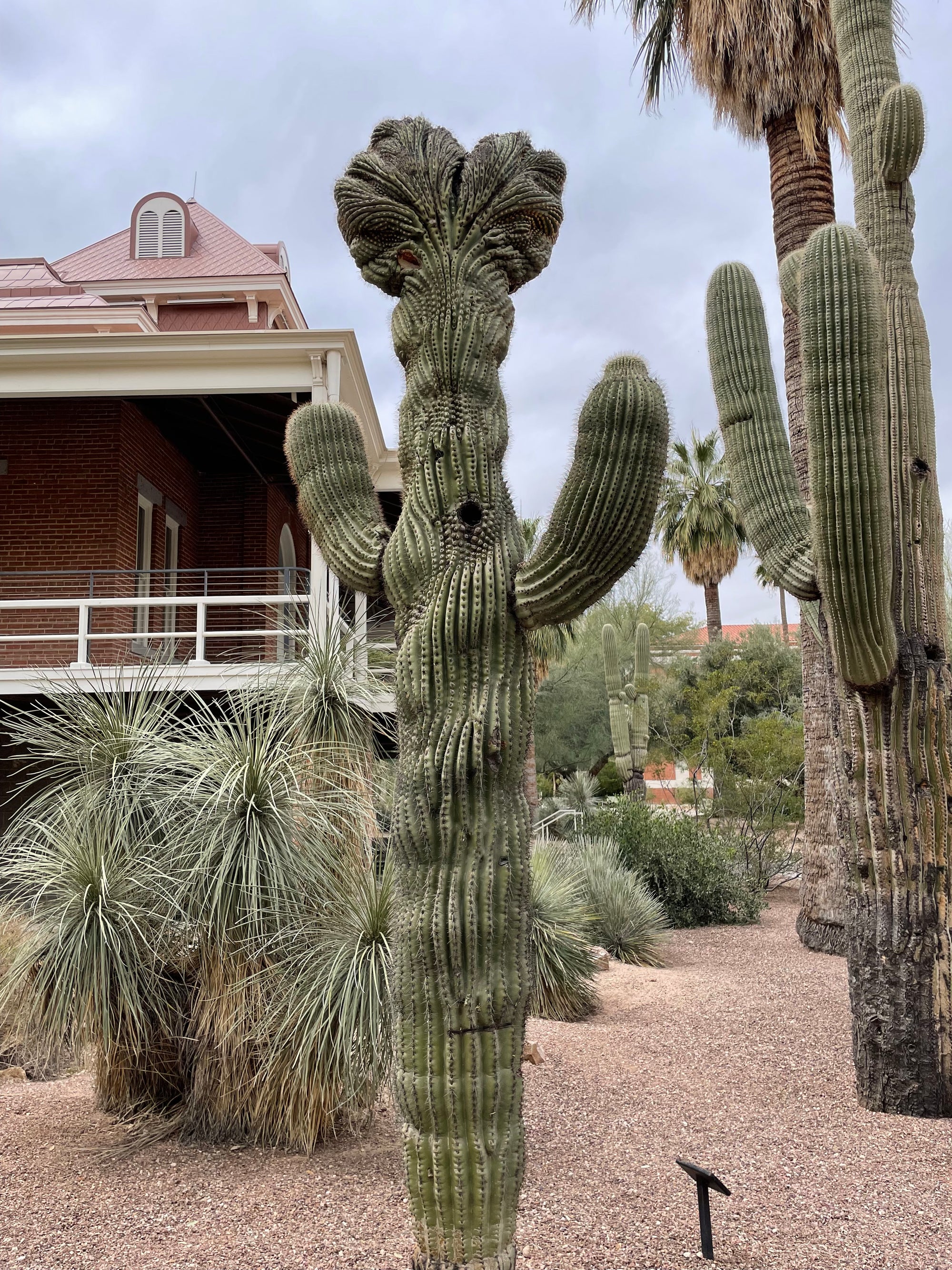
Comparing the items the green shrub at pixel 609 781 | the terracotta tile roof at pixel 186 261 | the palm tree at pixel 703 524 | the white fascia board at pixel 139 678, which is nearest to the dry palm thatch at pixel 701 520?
the palm tree at pixel 703 524

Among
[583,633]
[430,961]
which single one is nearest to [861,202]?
[430,961]

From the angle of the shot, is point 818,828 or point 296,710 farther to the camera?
point 818,828

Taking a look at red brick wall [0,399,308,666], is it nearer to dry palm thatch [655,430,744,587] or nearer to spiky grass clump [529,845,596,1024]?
spiky grass clump [529,845,596,1024]

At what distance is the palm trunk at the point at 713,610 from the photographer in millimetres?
30031

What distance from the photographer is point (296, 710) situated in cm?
630

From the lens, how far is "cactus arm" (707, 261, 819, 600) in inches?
251

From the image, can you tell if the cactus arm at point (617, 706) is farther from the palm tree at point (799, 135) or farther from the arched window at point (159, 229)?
the arched window at point (159, 229)

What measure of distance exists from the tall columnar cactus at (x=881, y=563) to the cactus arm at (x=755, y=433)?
0.6 inches

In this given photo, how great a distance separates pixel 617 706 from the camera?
65.2 feet

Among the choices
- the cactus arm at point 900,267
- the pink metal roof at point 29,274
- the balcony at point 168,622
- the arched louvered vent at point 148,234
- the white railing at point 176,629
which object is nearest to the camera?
the cactus arm at point 900,267

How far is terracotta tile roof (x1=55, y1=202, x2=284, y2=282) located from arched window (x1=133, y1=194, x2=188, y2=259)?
231 mm

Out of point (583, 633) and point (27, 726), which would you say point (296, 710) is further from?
point (583, 633)

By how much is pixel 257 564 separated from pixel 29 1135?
9.93 m

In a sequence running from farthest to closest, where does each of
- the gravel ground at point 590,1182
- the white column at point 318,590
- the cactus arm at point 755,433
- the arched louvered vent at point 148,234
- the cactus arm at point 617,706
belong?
the cactus arm at point 617,706
the arched louvered vent at point 148,234
the white column at point 318,590
the cactus arm at point 755,433
the gravel ground at point 590,1182
